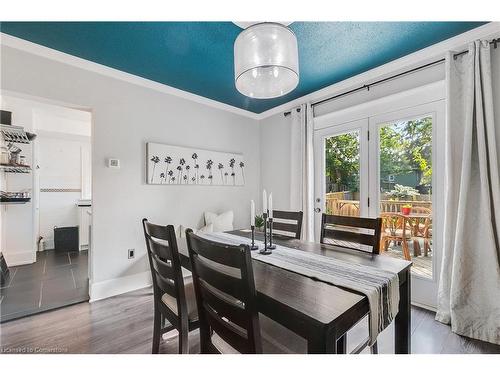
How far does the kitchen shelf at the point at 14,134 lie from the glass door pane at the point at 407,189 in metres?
4.59

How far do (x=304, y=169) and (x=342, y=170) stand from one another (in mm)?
466

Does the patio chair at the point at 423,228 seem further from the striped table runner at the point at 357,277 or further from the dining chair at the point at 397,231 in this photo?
the striped table runner at the point at 357,277

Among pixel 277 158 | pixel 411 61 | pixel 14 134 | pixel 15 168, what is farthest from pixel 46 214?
pixel 411 61

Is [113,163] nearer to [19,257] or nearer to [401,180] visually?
[19,257]

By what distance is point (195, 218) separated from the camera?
3.13m

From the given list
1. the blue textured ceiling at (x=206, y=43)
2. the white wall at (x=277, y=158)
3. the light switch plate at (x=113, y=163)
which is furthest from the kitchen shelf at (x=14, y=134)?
the white wall at (x=277, y=158)

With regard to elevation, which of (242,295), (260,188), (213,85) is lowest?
(242,295)

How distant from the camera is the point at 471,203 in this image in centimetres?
183

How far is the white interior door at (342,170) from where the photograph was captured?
2.67m

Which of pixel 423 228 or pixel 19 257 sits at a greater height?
pixel 423 228
